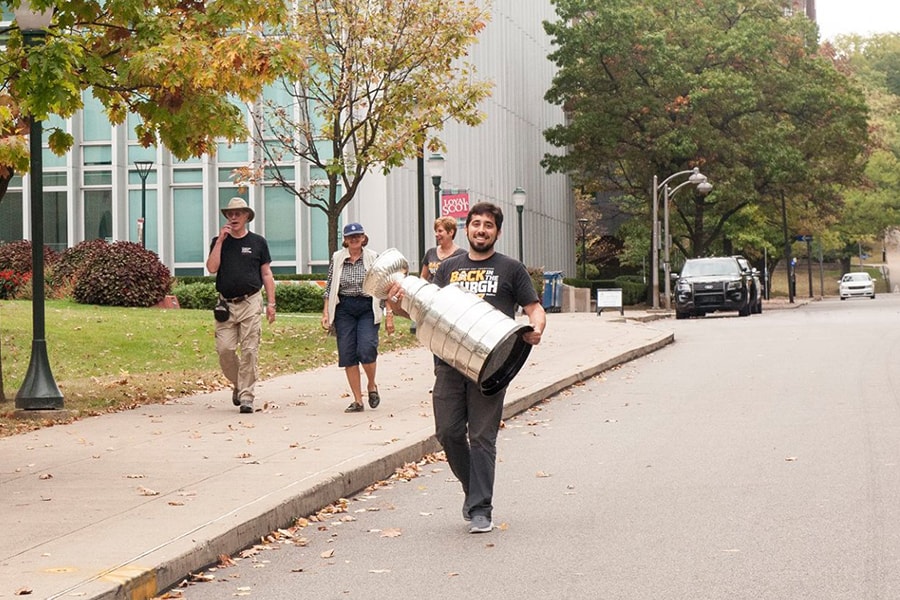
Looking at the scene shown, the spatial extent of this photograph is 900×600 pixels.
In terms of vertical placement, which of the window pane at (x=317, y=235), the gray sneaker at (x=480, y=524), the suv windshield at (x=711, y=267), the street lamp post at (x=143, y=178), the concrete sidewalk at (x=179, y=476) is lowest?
the gray sneaker at (x=480, y=524)

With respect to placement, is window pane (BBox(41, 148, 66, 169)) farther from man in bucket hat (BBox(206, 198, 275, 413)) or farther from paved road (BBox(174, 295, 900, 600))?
paved road (BBox(174, 295, 900, 600))

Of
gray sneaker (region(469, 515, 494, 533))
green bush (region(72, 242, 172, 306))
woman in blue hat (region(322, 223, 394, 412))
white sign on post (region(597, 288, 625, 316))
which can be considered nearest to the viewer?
gray sneaker (region(469, 515, 494, 533))

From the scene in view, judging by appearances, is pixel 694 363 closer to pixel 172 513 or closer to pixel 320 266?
pixel 172 513

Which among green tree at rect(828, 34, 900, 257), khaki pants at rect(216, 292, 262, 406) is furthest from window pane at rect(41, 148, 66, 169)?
green tree at rect(828, 34, 900, 257)

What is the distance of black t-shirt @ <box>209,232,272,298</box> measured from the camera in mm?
15242

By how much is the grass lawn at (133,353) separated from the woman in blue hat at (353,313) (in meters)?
2.49

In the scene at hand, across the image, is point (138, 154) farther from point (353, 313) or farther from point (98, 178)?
point (353, 313)

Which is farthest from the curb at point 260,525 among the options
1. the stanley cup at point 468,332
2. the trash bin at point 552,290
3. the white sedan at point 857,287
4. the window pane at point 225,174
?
the white sedan at point 857,287

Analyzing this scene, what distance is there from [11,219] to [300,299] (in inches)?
477

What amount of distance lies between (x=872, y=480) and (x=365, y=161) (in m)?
17.6

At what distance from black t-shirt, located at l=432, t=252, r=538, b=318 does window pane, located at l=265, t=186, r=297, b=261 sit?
36.0 m

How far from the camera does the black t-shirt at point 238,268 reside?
600 inches

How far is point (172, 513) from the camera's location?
859cm

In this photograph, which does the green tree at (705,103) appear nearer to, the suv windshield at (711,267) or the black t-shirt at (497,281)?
the suv windshield at (711,267)
